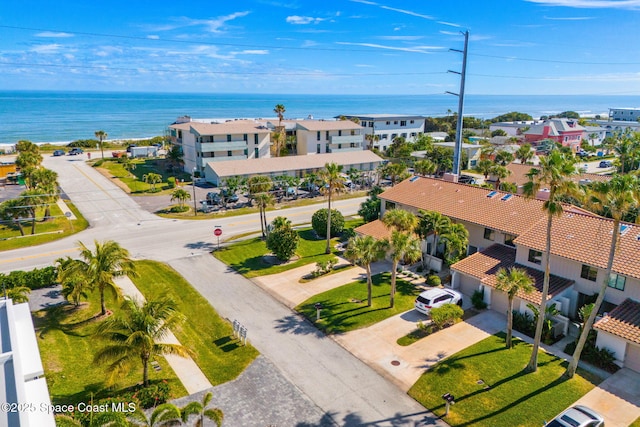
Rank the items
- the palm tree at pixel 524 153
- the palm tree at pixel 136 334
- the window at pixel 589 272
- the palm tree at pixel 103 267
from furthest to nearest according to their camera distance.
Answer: the palm tree at pixel 524 153, the window at pixel 589 272, the palm tree at pixel 103 267, the palm tree at pixel 136 334

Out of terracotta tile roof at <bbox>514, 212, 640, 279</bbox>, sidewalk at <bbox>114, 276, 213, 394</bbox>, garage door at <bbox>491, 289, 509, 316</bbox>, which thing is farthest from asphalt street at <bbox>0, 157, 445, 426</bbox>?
terracotta tile roof at <bbox>514, 212, 640, 279</bbox>

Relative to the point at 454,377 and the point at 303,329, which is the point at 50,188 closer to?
the point at 303,329

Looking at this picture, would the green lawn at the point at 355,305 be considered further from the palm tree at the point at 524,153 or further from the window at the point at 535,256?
the palm tree at the point at 524,153

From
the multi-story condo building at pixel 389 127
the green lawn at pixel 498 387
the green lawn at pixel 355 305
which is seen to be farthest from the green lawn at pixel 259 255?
the multi-story condo building at pixel 389 127

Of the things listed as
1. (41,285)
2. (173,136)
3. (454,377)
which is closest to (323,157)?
(173,136)

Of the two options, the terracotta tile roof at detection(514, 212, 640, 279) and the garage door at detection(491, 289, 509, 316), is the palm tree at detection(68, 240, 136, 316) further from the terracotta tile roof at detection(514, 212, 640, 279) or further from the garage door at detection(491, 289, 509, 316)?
the terracotta tile roof at detection(514, 212, 640, 279)

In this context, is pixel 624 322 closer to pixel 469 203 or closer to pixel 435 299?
pixel 435 299
